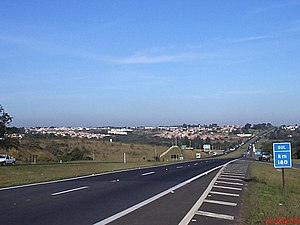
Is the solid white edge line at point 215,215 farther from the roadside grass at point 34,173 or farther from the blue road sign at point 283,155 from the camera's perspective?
the roadside grass at point 34,173

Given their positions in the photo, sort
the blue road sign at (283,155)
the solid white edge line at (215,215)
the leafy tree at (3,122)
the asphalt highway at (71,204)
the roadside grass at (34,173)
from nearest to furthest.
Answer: the asphalt highway at (71,204) → the solid white edge line at (215,215) → the blue road sign at (283,155) → the roadside grass at (34,173) → the leafy tree at (3,122)

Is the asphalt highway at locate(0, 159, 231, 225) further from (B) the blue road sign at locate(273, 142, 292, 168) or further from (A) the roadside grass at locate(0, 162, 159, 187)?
(A) the roadside grass at locate(0, 162, 159, 187)

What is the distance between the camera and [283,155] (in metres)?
21.2

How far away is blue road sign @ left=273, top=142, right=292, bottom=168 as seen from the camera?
69.4 feet

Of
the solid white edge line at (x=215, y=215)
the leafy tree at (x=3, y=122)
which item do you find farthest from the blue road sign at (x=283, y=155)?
the leafy tree at (x=3, y=122)

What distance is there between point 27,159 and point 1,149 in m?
4.23

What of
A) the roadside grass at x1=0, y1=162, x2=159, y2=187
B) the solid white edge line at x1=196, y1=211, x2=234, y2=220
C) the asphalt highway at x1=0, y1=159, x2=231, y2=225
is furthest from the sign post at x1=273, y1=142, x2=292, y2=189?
the roadside grass at x1=0, y1=162, x2=159, y2=187

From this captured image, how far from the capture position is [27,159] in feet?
224

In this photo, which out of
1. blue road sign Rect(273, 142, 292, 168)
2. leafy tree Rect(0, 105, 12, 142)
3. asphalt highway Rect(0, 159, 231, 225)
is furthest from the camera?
leafy tree Rect(0, 105, 12, 142)

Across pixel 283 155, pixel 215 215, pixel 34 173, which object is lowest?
pixel 34 173

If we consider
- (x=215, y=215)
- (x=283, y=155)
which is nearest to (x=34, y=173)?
(x=283, y=155)

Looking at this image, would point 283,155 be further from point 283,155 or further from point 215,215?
point 215,215

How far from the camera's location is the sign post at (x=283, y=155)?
69.4 ft

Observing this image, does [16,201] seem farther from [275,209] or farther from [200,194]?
[275,209]
